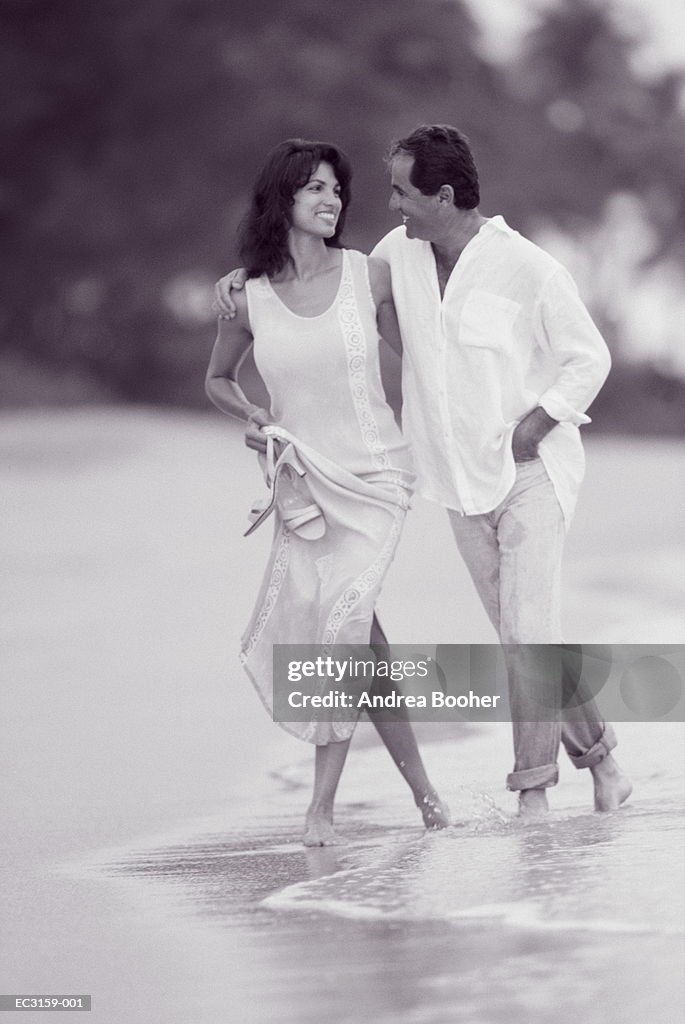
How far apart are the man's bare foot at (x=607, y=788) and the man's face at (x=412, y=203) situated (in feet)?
4.14

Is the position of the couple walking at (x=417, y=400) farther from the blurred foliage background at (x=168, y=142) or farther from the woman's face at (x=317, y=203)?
the blurred foliage background at (x=168, y=142)

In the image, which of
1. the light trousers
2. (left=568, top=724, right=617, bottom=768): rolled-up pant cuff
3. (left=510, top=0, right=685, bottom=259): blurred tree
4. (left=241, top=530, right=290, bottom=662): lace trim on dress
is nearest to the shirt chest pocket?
the light trousers

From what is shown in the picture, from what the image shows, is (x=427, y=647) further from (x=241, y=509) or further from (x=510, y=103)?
(x=510, y=103)

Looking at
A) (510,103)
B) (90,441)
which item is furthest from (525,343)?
(510,103)

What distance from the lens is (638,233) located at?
88.9 ft

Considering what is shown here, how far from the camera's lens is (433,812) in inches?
168

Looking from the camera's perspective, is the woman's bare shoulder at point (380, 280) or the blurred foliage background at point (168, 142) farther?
the blurred foliage background at point (168, 142)

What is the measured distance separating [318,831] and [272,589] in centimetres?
56

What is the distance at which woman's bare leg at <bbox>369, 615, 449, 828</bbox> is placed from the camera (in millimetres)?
4262

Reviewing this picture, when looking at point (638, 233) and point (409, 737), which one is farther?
point (638, 233)

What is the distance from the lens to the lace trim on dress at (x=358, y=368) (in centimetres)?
411

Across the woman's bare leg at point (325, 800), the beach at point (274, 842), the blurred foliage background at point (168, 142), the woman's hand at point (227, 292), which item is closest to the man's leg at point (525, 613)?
the beach at point (274, 842)

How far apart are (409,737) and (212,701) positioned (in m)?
1.96

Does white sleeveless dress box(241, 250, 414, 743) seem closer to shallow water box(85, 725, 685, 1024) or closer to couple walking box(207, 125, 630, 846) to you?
couple walking box(207, 125, 630, 846)
